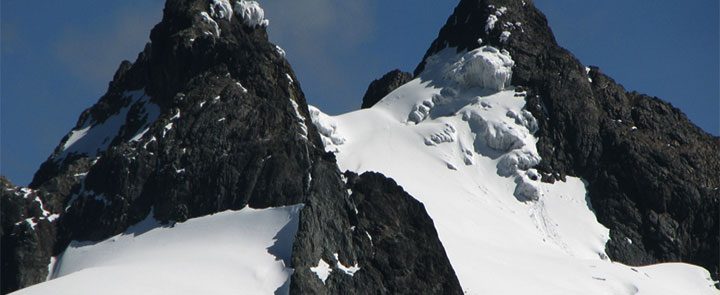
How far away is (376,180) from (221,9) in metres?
23.6

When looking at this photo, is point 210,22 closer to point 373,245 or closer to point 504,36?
point 373,245

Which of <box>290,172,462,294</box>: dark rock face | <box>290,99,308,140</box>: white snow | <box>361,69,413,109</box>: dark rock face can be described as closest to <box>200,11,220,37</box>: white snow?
<box>290,99,308,140</box>: white snow

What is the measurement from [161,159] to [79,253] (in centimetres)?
895

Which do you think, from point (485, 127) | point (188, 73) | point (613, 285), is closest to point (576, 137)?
point (485, 127)

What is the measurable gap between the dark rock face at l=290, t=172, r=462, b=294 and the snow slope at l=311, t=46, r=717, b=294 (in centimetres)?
546

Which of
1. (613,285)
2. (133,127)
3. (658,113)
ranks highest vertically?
(658,113)

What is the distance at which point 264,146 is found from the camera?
140 metres

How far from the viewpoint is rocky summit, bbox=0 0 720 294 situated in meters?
130

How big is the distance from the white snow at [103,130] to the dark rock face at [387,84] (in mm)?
29357

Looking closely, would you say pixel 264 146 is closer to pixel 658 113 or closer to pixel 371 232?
pixel 371 232

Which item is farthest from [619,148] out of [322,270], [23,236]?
[23,236]

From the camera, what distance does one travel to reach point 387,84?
591 feet

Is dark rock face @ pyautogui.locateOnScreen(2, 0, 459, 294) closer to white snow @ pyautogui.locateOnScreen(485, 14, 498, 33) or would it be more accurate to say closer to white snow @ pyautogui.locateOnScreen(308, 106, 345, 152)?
white snow @ pyautogui.locateOnScreen(308, 106, 345, 152)

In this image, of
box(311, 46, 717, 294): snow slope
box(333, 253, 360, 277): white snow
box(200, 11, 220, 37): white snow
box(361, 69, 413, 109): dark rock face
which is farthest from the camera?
box(361, 69, 413, 109): dark rock face
